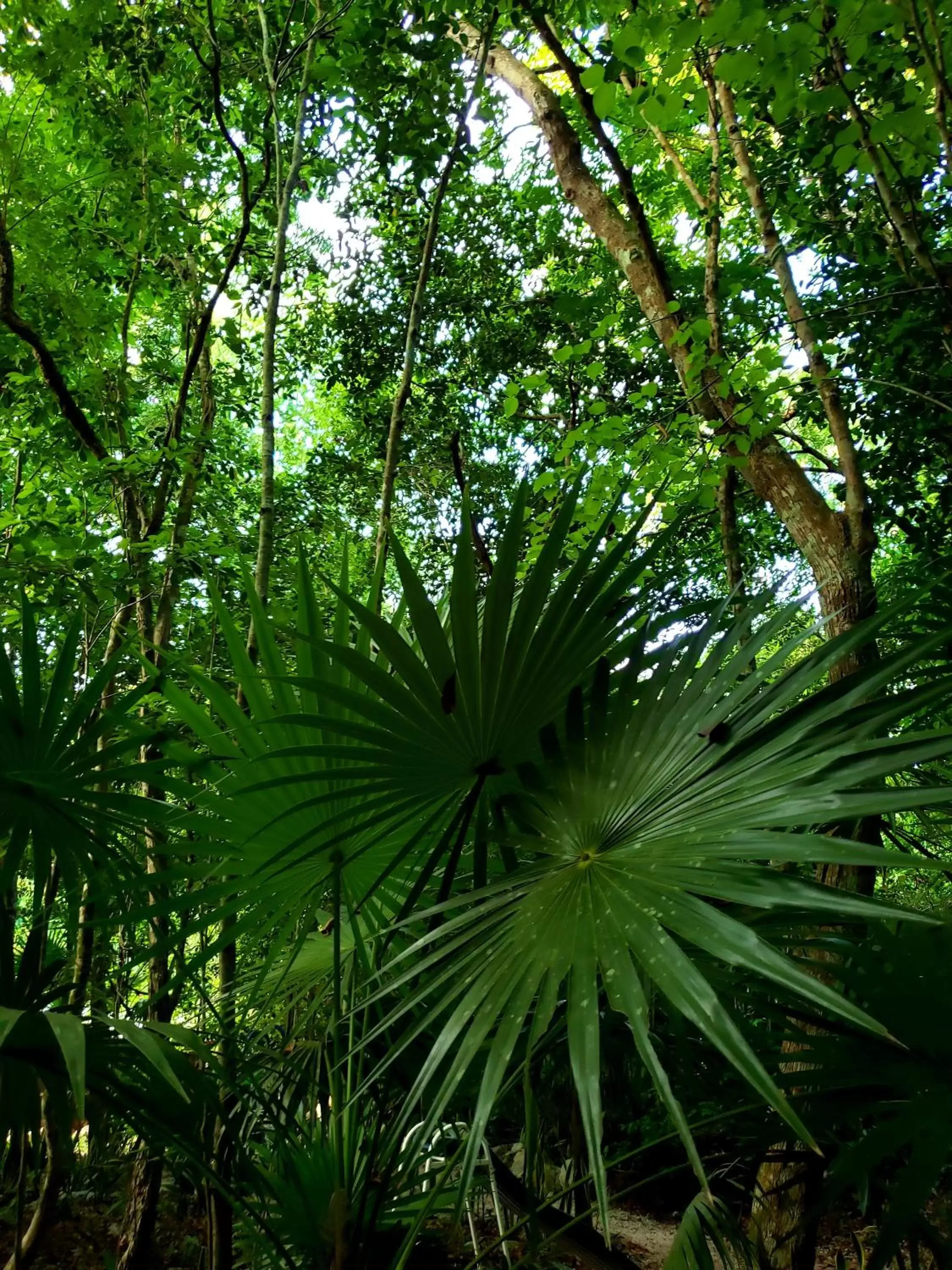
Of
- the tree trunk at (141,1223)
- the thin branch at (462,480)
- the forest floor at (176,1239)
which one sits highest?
the thin branch at (462,480)

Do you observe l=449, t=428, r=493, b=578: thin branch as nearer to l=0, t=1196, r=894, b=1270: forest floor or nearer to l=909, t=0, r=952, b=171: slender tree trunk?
l=0, t=1196, r=894, b=1270: forest floor

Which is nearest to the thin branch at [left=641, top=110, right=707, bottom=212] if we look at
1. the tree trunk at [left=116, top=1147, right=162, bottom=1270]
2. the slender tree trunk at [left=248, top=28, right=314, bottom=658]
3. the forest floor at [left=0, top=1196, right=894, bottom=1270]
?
the slender tree trunk at [left=248, top=28, right=314, bottom=658]

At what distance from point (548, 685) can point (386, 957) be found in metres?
1.14

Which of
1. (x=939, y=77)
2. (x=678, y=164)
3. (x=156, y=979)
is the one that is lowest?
(x=156, y=979)

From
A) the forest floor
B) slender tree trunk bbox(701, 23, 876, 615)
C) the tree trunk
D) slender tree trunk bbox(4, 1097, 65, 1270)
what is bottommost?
the forest floor

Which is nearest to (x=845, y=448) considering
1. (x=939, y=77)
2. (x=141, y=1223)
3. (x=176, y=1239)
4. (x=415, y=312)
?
(x=939, y=77)

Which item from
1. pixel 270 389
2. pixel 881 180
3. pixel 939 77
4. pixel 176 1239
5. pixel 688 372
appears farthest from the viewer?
pixel 176 1239

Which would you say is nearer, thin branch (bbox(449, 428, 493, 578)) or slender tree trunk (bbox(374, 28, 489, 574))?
slender tree trunk (bbox(374, 28, 489, 574))

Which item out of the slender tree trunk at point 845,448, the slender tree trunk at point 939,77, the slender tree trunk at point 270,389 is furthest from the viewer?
the slender tree trunk at point 845,448

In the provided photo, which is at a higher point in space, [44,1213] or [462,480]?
[462,480]

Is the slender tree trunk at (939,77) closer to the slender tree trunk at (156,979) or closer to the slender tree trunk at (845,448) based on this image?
the slender tree trunk at (845,448)

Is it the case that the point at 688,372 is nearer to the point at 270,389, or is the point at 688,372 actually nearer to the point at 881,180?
the point at 881,180

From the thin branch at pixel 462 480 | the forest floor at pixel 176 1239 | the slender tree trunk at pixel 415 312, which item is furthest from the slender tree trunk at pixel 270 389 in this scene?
the thin branch at pixel 462 480

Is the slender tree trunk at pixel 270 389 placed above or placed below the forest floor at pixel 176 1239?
above
